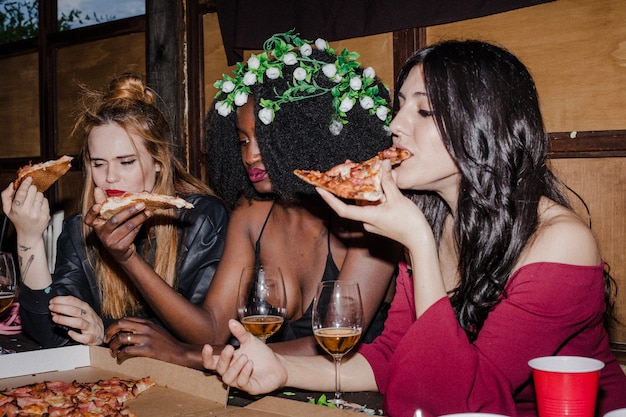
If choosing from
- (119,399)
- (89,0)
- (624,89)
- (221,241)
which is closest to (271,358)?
(119,399)

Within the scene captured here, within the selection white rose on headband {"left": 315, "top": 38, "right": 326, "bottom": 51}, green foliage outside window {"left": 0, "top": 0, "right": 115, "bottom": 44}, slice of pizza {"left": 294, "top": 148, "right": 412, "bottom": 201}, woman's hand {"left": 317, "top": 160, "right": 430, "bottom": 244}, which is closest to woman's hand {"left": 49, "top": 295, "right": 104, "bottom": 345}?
slice of pizza {"left": 294, "top": 148, "right": 412, "bottom": 201}

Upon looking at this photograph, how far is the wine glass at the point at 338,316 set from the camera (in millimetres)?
1655

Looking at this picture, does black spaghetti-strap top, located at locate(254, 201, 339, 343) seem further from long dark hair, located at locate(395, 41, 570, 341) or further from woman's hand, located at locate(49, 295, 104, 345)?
long dark hair, located at locate(395, 41, 570, 341)

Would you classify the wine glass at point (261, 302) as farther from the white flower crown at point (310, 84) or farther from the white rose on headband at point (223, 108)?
the white rose on headband at point (223, 108)

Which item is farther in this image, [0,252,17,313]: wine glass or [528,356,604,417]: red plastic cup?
[0,252,17,313]: wine glass

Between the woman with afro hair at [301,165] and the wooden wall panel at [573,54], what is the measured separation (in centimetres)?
97

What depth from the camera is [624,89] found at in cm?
319

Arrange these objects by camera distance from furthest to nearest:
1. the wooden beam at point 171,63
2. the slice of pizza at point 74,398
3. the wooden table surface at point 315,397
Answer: the wooden beam at point 171,63 → the wooden table surface at point 315,397 → the slice of pizza at point 74,398

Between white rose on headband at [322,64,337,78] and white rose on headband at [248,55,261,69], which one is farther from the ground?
white rose on headband at [248,55,261,69]

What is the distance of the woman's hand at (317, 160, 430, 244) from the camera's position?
5.84 feet

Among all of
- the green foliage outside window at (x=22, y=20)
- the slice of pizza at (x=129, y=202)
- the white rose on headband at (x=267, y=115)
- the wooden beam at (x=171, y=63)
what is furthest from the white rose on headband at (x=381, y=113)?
the green foliage outside window at (x=22, y=20)

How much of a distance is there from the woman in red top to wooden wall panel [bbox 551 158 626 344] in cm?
135

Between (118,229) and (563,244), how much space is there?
59.4 inches

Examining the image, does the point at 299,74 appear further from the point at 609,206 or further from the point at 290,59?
the point at 609,206
